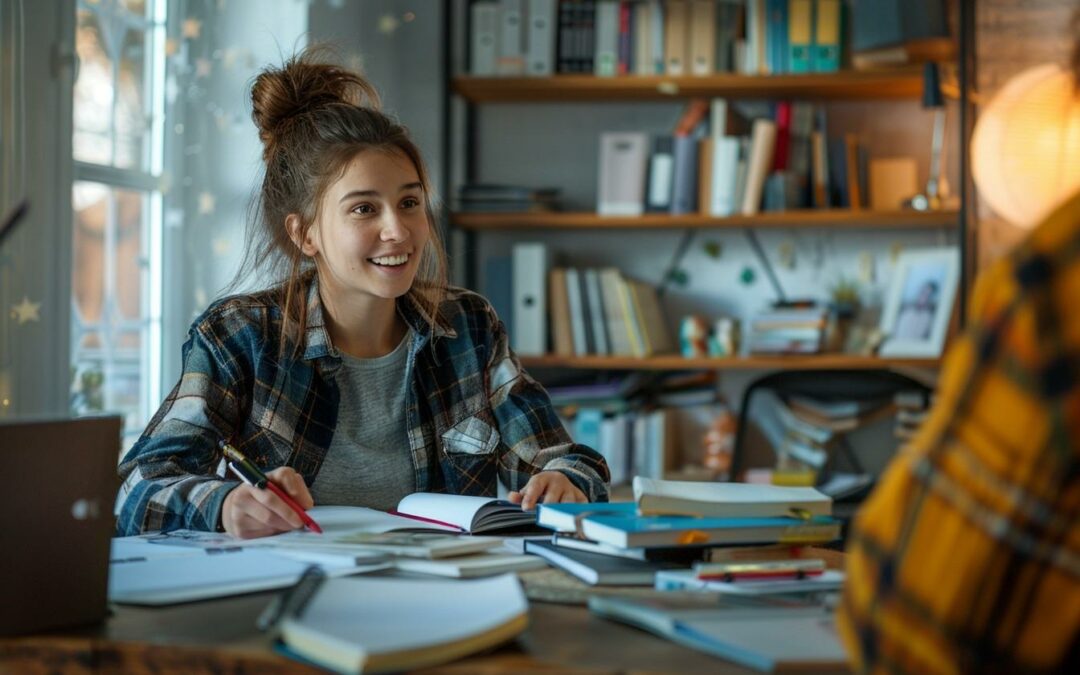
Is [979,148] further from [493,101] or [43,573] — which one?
[43,573]

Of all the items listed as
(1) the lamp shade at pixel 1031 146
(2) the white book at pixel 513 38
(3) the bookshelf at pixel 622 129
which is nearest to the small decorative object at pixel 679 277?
(3) the bookshelf at pixel 622 129

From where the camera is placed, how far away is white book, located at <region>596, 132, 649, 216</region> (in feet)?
11.5

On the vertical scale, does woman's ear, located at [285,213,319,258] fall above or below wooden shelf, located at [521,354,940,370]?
above

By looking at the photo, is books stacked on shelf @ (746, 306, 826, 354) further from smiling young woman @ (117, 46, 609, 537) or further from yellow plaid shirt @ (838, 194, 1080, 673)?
yellow plaid shirt @ (838, 194, 1080, 673)

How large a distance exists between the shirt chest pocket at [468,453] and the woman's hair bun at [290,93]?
0.59 meters

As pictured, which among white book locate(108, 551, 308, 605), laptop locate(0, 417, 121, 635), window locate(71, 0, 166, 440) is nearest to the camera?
laptop locate(0, 417, 121, 635)

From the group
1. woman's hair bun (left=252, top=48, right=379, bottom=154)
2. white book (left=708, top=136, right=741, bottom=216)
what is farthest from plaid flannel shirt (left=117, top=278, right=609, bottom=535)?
white book (left=708, top=136, right=741, bottom=216)

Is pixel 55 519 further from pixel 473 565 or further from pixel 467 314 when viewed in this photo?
pixel 467 314

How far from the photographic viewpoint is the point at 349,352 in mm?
1894

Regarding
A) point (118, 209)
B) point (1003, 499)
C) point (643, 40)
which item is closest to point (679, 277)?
point (643, 40)

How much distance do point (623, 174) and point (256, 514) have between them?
2.36 metres

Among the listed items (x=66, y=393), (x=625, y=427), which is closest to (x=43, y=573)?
(x=66, y=393)

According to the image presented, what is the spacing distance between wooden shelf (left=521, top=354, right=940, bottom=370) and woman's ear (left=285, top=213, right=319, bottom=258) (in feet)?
4.97

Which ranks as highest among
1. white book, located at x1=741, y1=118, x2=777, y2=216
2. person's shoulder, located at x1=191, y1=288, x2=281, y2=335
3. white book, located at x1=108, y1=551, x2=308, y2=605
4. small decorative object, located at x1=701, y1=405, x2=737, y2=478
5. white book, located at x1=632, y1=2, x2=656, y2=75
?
white book, located at x1=632, y1=2, x2=656, y2=75
